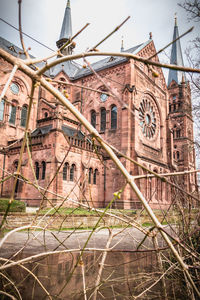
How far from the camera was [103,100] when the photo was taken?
2278 centimetres

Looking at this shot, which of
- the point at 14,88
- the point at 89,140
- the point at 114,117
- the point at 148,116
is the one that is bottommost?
the point at 89,140

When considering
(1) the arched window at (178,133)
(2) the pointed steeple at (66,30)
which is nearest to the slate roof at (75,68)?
(2) the pointed steeple at (66,30)

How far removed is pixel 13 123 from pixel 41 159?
6365mm

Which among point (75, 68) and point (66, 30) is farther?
point (66, 30)

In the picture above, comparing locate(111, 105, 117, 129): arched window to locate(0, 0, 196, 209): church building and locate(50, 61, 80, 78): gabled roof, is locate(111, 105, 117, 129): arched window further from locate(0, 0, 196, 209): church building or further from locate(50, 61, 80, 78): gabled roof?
locate(50, 61, 80, 78): gabled roof

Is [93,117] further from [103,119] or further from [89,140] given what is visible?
[89,140]

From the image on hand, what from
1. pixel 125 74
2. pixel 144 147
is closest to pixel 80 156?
pixel 144 147

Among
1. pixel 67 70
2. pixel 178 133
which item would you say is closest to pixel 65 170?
pixel 67 70

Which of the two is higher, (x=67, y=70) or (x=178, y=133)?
(x=67, y=70)

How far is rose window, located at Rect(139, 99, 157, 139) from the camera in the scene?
77.2ft

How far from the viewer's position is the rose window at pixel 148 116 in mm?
23516

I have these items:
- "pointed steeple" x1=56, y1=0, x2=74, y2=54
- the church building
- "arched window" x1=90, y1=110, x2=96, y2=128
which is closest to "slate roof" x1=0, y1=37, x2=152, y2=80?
the church building

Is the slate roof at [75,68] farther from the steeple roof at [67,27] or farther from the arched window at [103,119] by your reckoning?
the steeple roof at [67,27]

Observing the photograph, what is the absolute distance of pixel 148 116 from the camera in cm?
2488
